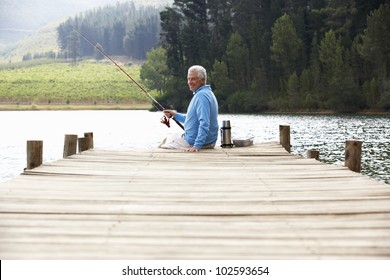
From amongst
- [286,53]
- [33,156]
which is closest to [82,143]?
[33,156]

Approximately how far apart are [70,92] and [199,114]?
112664 mm

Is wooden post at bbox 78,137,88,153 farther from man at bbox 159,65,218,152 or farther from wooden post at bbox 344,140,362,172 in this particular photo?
wooden post at bbox 344,140,362,172

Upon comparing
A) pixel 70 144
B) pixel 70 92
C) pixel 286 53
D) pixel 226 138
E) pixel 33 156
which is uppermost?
pixel 286 53

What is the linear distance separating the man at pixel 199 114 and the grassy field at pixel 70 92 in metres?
103

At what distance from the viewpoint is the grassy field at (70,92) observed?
373ft

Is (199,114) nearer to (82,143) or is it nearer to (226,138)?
(226,138)

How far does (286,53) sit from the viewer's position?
68.9m

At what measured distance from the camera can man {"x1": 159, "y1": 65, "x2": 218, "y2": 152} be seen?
362 inches

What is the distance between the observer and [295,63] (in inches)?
2744

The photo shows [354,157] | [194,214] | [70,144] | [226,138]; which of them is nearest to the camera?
[194,214]

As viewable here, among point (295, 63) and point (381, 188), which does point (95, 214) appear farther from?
point (295, 63)

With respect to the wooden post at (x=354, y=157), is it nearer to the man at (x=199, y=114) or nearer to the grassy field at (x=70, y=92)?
the man at (x=199, y=114)
